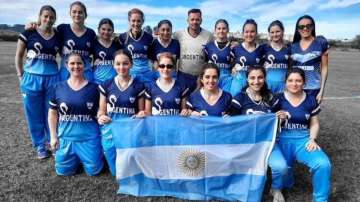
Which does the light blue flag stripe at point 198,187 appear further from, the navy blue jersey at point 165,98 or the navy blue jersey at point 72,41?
the navy blue jersey at point 72,41

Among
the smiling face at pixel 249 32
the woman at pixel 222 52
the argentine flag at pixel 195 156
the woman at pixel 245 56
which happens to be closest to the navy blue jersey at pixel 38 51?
the argentine flag at pixel 195 156

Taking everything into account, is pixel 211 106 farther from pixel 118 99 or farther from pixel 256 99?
pixel 118 99

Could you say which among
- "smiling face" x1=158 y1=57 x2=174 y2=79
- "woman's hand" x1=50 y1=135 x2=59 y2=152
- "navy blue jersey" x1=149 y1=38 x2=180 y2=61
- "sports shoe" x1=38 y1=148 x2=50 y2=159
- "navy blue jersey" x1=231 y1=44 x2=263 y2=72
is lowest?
"sports shoe" x1=38 y1=148 x2=50 y2=159

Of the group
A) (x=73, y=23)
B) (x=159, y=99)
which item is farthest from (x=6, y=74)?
(x=159, y=99)

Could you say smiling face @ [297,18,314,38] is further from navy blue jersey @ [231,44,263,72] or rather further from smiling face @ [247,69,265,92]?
smiling face @ [247,69,265,92]

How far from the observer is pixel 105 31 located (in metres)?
6.33

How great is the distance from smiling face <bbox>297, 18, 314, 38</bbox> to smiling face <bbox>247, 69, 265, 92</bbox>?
1529 mm

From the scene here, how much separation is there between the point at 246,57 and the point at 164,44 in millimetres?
1430

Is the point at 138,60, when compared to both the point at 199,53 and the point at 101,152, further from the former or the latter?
the point at 101,152

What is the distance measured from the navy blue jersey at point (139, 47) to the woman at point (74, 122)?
1163 mm

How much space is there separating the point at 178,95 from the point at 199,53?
1.55 m

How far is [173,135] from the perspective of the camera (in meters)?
5.00

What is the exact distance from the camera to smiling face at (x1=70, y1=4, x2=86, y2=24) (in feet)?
19.8

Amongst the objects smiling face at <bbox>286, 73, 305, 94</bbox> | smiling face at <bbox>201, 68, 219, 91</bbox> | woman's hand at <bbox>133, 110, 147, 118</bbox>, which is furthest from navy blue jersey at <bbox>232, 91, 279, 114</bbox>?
woman's hand at <bbox>133, 110, 147, 118</bbox>
